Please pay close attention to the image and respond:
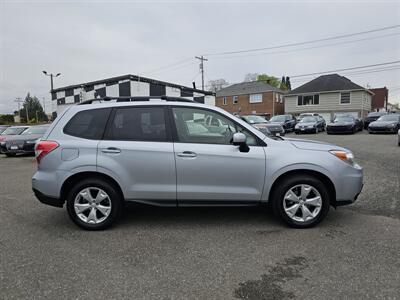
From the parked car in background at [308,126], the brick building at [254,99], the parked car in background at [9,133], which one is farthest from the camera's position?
the brick building at [254,99]

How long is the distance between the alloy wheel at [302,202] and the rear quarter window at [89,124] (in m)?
2.61

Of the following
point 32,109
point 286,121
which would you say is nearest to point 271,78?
point 286,121

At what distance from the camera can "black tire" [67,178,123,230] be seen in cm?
373

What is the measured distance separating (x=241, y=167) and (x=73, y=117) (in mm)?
2383

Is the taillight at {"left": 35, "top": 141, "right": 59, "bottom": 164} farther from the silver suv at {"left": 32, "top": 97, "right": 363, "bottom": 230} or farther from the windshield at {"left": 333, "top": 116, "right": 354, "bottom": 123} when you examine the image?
the windshield at {"left": 333, "top": 116, "right": 354, "bottom": 123}

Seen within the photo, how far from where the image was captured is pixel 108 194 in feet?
12.3

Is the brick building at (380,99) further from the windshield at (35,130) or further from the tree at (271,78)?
the windshield at (35,130)

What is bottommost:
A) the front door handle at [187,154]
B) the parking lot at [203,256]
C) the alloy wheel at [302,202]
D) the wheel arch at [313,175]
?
the parking lot at [203,256]

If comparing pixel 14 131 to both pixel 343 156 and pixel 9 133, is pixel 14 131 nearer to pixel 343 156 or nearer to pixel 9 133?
pixel 9 133

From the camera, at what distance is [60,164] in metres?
3.73

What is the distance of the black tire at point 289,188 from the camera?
3.67 meters

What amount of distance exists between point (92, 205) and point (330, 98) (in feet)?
114

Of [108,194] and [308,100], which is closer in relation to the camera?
[108,194]

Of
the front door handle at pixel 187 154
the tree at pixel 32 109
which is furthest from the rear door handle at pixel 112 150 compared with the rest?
the tree at pixel 32 109
